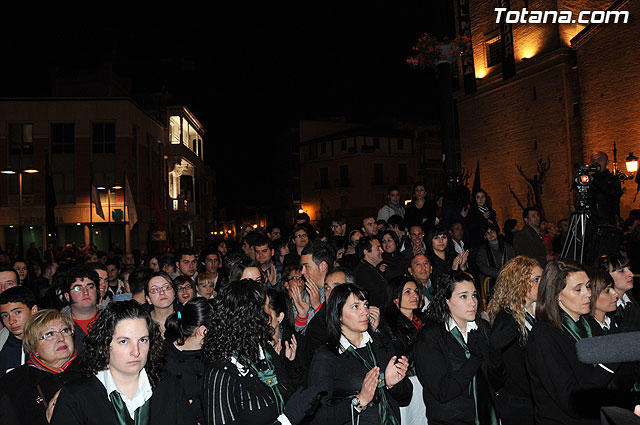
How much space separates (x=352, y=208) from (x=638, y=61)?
38.2 metres

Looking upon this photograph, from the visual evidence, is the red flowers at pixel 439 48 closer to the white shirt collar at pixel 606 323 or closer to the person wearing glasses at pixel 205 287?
the person wearing glasses at pixel 205 287

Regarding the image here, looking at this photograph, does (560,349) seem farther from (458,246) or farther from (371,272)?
(458,246)

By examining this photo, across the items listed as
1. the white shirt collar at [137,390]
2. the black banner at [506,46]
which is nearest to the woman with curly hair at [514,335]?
the white shirt collar at [137,390]

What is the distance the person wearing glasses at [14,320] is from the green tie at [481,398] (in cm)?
412

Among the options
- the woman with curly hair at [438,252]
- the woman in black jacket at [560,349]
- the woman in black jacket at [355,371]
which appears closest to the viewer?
the woman in black jacket at [560,349]

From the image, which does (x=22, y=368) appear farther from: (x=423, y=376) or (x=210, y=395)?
(x=423, y=376)

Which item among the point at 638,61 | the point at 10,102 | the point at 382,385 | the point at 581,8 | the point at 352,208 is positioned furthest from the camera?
the point at 352,208

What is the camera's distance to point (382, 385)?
4176 mm

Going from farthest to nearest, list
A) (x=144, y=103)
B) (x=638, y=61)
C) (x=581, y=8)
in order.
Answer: (x=144, y=103) → (x=581, y=8) → (x=638, y=61)

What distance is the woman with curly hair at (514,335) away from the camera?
485 cm

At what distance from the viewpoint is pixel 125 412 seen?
329 centimetres

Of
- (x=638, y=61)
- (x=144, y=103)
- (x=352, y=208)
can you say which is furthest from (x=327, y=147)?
(x=638, y=61)

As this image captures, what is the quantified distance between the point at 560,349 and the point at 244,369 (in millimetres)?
2324

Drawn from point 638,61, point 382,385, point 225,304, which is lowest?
point 382,385
